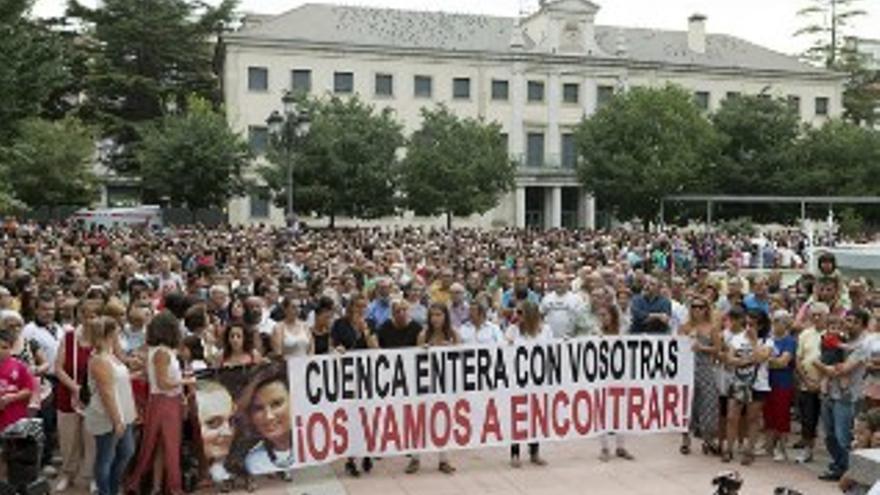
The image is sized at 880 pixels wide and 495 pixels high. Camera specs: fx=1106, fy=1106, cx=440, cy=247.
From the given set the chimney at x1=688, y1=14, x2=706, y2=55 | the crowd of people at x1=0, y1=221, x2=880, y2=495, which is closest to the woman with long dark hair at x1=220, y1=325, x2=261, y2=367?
the crowd of people at x1=0, y1=221, x2=880, y2=495

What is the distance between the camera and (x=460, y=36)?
65062mm

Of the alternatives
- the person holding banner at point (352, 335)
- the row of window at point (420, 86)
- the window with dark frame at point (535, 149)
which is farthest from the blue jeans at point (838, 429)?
the window with dark frame at point (535, 149)

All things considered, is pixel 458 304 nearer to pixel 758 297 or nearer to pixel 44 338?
pixel 758 297

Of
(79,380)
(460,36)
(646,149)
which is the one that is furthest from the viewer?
(460,36)

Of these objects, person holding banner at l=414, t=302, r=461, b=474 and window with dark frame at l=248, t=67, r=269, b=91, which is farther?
window with dark frame at l=248, t=67, r=269, b=91

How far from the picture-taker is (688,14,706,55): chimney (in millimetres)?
69625

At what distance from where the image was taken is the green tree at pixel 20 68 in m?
23.4

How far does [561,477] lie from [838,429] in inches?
102

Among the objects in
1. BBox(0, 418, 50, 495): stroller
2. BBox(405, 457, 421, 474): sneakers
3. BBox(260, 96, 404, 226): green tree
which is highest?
BBox(260, 96, 404, 226): green tree

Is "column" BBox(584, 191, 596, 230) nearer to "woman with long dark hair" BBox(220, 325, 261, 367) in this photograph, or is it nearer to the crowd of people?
the crowd of people

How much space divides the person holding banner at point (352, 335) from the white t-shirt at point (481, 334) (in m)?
0.96

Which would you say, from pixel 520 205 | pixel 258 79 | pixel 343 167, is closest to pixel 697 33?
pixel 520 205

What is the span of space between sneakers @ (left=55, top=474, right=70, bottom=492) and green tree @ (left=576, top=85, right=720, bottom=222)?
4556 cm

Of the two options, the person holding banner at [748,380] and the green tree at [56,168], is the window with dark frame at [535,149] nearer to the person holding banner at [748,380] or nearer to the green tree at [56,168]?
the green tree at [56,168]
